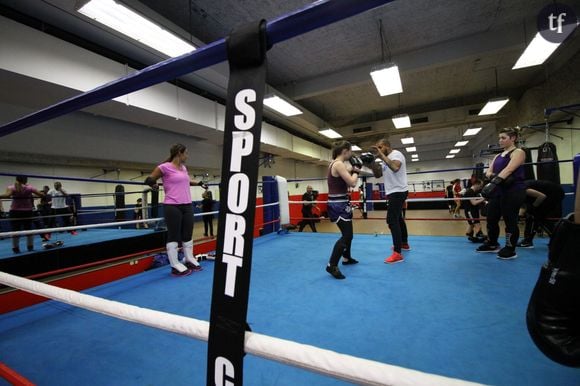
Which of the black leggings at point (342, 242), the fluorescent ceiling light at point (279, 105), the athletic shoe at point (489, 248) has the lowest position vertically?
the athletic shoe at point (489, 248)

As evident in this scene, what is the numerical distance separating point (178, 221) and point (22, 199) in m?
3.34

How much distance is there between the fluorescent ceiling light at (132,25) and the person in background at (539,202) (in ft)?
15.7

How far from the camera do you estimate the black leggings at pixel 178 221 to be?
8.05 ft

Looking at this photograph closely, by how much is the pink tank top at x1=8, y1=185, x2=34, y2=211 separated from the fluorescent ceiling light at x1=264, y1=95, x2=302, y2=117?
14.3 feet

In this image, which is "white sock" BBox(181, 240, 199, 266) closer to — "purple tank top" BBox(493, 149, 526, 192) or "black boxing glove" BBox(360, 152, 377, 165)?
"black boxing glove" BBox(360, 152, 377, 165)

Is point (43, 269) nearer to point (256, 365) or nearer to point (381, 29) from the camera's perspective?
point (256, 365)

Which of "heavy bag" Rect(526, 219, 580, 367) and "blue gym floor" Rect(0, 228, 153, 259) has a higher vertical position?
"heavy bag" Rect(526, 219, 580, 367)

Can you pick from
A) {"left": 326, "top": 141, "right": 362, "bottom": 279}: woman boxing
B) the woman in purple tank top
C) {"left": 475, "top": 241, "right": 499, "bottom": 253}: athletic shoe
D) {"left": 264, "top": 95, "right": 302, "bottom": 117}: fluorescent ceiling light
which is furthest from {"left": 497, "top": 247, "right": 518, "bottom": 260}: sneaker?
{"left": 264, "top": 95, "right": 302, "bottom": 117}: fluorescent ceiling light

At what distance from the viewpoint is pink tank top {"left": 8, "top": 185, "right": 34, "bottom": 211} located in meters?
3.78

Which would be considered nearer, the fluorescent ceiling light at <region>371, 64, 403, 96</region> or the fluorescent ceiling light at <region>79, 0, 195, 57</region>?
the fluorescent ceiling light at <region>79, 0, 195, 57</region>

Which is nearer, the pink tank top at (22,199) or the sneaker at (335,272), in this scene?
the sneaker at (335,272)

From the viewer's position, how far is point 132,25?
320cm

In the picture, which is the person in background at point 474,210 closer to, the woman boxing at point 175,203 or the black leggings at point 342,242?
the black leggings at point 342,242

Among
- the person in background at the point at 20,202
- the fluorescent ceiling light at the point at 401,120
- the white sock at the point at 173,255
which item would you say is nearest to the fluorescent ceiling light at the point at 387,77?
the fluorescent ceiling light at the point at 401,120
